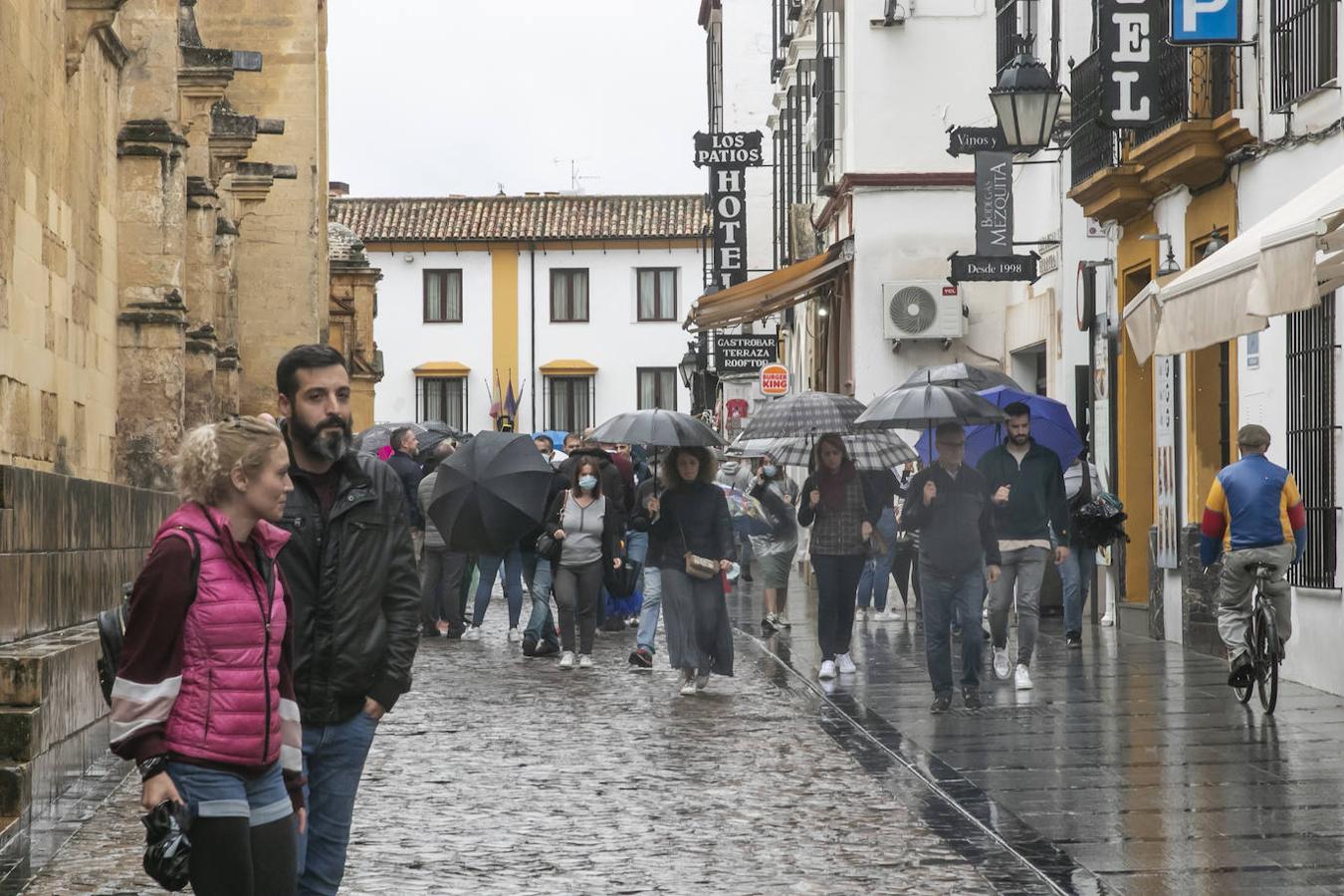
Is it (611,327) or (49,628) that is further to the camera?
(611,327)

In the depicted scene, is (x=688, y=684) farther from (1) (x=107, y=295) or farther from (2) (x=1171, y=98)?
(2) (x=1171, y=98)

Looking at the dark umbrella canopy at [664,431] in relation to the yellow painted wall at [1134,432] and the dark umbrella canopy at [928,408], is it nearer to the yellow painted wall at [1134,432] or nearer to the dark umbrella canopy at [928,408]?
the dark umbrella canopy at [928,408]

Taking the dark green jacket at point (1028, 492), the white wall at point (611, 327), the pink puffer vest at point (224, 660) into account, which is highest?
the white wall at point (611, 327)

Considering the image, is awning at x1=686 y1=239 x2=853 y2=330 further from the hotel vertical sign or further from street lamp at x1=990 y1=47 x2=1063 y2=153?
street lamp at x1=990 y1=47 x2=1063 y2=153

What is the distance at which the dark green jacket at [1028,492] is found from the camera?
1525 cm

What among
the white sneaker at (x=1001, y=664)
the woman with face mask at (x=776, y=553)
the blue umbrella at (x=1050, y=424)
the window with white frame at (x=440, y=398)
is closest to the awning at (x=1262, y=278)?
the white sneaker at (x=1001, y=664)

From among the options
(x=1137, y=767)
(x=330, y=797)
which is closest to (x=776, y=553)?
(x=1137, y=767)

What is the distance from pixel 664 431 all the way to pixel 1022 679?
362 centimetres

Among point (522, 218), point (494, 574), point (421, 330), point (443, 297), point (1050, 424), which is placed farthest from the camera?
point (522, 218)

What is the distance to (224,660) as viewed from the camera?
16.4 feet

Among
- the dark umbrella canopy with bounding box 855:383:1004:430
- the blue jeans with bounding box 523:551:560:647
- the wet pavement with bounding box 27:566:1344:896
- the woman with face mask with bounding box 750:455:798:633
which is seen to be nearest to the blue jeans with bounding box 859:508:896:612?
the woman with face mask with bounding box 750:455:798:633

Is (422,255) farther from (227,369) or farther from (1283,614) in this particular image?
(1283,614)

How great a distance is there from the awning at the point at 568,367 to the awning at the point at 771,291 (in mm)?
37491

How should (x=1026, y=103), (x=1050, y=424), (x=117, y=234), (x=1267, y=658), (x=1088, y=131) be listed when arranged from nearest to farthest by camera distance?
(x=1267, y=658) → (x=117, y=234) → (x=1050, y=424) → (x=1026, y=103) → (x=1088, y=131)
